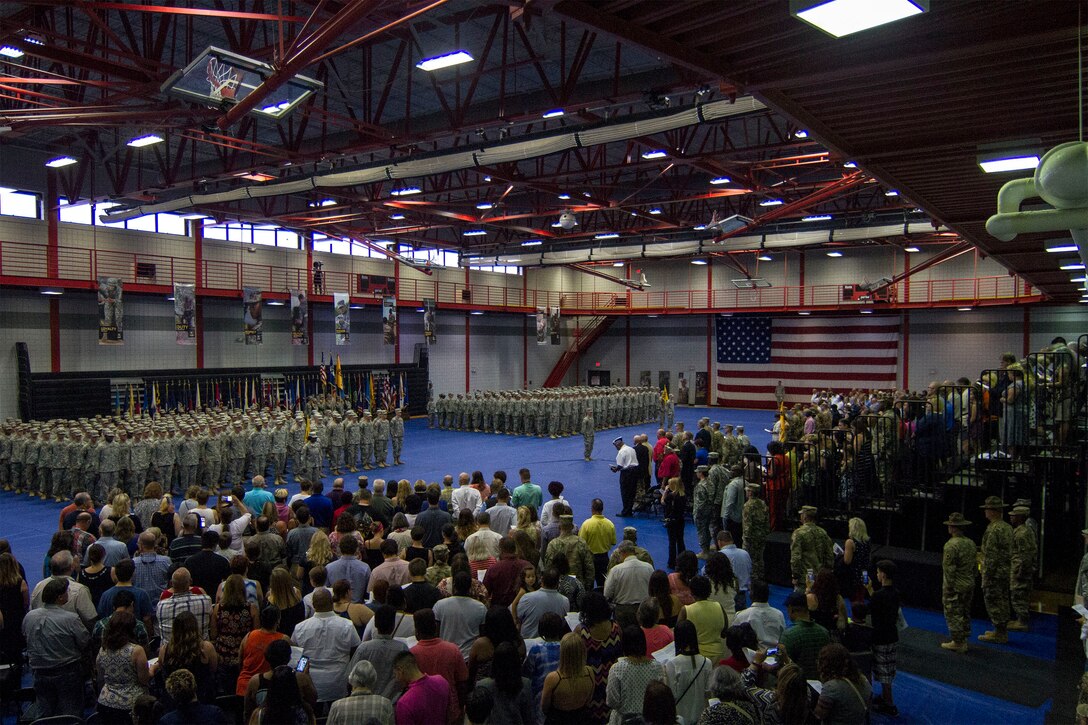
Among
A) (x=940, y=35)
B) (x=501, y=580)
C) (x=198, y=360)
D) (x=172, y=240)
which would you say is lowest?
(x=501, y=580)

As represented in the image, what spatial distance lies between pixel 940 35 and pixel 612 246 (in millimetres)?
26801

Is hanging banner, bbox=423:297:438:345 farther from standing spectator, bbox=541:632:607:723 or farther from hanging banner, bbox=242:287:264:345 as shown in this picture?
standing spectator, bbox=541:632:607:723

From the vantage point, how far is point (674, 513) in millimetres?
10680

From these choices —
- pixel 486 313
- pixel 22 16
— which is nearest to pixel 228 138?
pixel 22 16

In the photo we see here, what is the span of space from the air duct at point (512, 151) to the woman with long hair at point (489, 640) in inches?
312

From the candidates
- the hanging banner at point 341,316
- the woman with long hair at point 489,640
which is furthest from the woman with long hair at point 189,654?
the hanging banner at point 341,316

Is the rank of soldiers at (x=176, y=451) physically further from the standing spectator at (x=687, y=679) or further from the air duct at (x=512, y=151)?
the standing spectator at (x=687, y=679)

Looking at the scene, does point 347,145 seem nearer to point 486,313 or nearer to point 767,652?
point 767,652

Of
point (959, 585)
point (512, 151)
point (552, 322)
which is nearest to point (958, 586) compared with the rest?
point (959, 585)

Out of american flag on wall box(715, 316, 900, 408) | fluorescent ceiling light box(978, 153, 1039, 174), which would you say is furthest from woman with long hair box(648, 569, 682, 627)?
american flag on wall box(715, 316, 900, 408)

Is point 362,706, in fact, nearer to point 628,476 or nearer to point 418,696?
point 418,696

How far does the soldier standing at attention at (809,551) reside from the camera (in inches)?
309

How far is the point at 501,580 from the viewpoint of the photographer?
6.27 metres

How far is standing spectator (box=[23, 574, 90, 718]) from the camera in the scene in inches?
215
